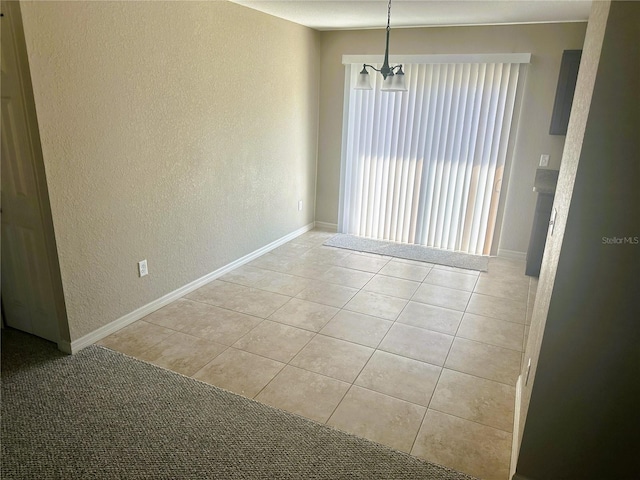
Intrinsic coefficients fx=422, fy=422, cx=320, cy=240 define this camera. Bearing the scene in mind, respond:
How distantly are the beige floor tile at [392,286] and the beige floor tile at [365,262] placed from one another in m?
0.23

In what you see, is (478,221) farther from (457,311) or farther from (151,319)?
(151,319)

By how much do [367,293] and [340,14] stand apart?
2.63m

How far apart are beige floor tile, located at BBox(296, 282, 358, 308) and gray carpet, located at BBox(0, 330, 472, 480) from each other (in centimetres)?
137

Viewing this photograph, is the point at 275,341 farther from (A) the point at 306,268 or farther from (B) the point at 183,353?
(A) the point at 306,268

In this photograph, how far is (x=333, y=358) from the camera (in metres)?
2.77

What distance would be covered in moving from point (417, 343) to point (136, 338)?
1.96 m

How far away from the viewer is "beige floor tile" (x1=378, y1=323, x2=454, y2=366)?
283cm

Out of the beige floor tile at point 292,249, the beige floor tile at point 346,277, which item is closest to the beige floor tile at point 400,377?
the beige floor tile at point 346,277

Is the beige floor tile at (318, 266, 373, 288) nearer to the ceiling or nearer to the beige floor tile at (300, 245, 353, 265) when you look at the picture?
the beige floor tile at (300, 245, 353, 265)

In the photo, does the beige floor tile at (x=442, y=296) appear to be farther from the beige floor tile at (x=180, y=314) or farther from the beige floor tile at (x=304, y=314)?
the beige floor tile at (x=180, y=314)

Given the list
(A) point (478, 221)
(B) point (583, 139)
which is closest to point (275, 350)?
(B) point (583, 139)

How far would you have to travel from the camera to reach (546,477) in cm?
176

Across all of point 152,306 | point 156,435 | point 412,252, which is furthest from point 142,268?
point 412,252

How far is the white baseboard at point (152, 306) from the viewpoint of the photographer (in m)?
2.71
